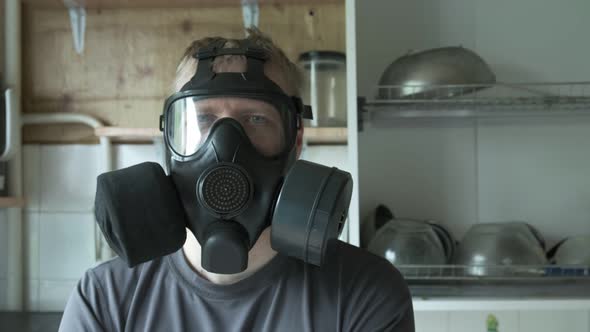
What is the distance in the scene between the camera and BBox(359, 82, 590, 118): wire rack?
1.27 metres

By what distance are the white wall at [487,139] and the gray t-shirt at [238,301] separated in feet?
2.26

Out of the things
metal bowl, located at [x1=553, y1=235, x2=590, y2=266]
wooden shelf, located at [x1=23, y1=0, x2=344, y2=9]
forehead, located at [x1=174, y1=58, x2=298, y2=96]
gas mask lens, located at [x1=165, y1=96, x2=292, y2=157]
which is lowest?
metal bowl, located at [x1=553, y1=235, x2=590, y2=266]

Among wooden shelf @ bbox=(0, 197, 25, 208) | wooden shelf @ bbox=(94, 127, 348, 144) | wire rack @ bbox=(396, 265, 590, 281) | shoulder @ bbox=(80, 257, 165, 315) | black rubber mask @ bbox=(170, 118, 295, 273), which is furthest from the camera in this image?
wooden shelf @ bbox=(0, 197, 25, 208)

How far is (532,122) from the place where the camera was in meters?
1.51

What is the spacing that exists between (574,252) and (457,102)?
19.3 inches

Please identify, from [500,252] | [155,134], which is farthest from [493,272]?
[155,134]

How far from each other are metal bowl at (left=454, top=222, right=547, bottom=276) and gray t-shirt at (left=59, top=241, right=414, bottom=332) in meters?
0.48

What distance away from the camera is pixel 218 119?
75 centimetres

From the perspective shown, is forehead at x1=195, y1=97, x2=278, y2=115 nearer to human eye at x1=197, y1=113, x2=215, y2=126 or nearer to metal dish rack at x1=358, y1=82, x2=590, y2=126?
human eye at x1=197, y1=113, x2=215, y2=126

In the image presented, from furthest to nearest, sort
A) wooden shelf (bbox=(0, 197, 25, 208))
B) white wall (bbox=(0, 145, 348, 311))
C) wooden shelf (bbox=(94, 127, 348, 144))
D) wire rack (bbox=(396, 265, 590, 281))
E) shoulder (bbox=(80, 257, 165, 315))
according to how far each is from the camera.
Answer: white wall (bbox=(0, 145, 348, 311)) → wooden shelf (bbox=(0, 197, 25, 208)) → wooden shelf (bbox=(94, 127, 348, 144)) → wire rack (bbox=(396, 265, 590, 281)) → shoulder (bbox=(80, 257, 165, 315))

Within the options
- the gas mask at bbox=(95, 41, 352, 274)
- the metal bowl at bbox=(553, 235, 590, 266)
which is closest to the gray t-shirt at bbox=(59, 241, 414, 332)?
the gas mask at bbox=(95, 41, 352, 274)

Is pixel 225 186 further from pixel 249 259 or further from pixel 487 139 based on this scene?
pixel 487 139

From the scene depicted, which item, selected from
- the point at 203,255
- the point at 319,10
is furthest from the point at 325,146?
the point at 203,255

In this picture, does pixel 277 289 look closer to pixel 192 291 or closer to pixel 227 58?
pixel 192 291
